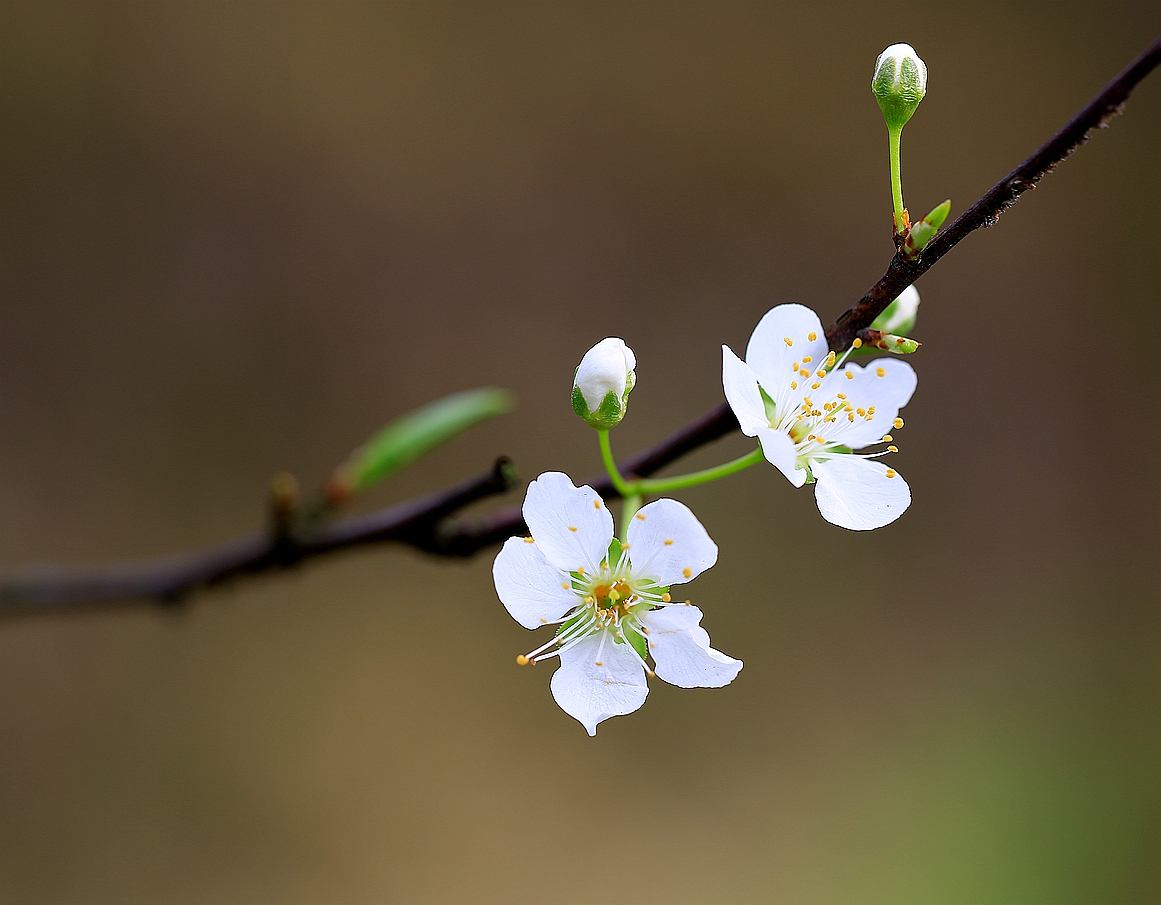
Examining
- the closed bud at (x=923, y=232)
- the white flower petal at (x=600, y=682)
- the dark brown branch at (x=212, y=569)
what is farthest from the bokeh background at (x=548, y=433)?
the closed bud at (x=923, y=232)

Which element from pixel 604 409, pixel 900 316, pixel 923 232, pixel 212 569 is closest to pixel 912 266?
pixel 923 232

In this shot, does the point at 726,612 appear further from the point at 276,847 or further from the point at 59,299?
the point at 59,299

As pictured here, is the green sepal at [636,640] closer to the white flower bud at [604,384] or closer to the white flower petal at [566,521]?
the white flower petal at [566,521]

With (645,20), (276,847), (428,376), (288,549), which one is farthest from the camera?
(645,20)

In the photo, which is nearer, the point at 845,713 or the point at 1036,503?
the point at 845,713

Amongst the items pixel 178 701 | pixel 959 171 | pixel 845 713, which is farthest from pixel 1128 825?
pixel 178 701

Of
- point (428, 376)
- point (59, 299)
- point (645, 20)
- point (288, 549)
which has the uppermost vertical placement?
point (645, 20)
